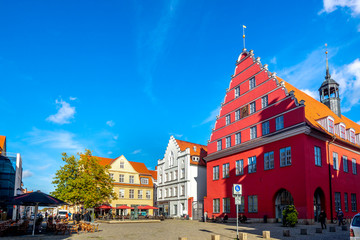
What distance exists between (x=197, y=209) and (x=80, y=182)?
1779cm

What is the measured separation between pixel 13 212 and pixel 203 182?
37594 mm

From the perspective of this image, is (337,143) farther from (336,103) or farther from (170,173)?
(170,173)

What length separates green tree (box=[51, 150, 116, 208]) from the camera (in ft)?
136

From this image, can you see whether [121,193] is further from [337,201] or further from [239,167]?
[337,201]

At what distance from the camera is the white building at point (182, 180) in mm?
49312

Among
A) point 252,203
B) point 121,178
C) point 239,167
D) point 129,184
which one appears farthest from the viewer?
point 129,184

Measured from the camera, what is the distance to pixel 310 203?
90.8 feet

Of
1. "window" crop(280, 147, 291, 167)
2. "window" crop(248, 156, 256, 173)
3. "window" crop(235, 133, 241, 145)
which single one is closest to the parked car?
"window" crop(280, 147, 291, 167)

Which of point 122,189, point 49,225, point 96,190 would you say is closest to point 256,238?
point 49,225

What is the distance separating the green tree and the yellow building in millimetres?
14377

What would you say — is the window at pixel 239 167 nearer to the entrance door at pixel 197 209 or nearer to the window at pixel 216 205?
the window at pixel 216 205

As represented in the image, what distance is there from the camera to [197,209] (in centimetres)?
4659

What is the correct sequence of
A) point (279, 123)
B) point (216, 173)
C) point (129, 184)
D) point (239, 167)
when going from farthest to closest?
1. point (129, 184)
2. point (216, 173)
3. point (239, 167)
4. point (279, 123)

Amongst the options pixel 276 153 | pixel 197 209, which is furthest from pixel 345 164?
pixel 197 209
